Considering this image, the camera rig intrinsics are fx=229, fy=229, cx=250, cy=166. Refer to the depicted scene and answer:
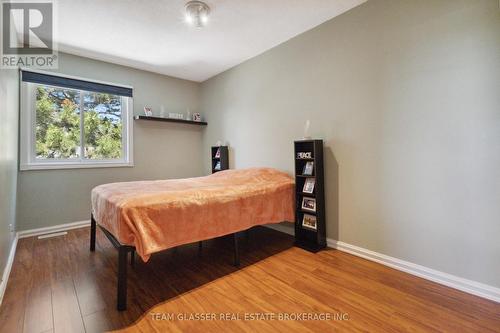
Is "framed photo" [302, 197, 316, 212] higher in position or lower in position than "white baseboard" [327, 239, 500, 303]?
higher

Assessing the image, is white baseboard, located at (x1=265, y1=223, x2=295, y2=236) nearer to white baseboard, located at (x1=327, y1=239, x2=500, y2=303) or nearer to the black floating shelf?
white baseboard, located at (x1=327, y1=239, x2=500, y2=303)

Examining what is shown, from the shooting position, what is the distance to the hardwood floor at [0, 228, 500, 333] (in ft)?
4.63

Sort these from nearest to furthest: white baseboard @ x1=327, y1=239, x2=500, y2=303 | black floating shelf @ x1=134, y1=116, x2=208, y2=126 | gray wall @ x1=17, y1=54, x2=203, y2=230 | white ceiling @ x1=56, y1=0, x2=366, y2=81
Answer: white baseboard @ x1=327, y1=239, x2=500, y2=303
white ceiling @ x1=56, y1=0, x2=366, y2=81
gray wall @ x1=17, y1=54, x2=203, y2=230
black floating shelf @ x1=134, y1=116, x2=208, y2=126

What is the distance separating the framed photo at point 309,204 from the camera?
2.53 m

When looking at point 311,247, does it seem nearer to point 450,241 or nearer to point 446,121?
point 450,241

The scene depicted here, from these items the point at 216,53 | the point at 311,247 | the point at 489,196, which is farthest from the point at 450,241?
the point at 216,53

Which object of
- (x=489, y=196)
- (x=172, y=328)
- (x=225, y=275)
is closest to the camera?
(x=172, y=328)

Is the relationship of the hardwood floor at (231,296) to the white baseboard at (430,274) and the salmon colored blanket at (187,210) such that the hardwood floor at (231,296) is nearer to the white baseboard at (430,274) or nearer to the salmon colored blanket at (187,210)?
the white baseboard at (430,274)

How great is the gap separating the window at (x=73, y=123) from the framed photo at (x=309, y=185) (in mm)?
2868

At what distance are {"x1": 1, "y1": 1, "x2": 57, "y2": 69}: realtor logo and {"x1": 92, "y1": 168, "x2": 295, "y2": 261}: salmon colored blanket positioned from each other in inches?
59.4

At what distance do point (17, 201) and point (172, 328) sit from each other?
9.41ft

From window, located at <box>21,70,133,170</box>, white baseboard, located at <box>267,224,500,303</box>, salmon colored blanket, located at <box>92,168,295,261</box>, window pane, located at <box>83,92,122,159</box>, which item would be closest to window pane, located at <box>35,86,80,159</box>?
window, located at <box>21,70,133,170</box>

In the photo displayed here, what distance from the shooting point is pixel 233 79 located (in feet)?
12.6

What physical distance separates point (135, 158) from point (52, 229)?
1.45 m
